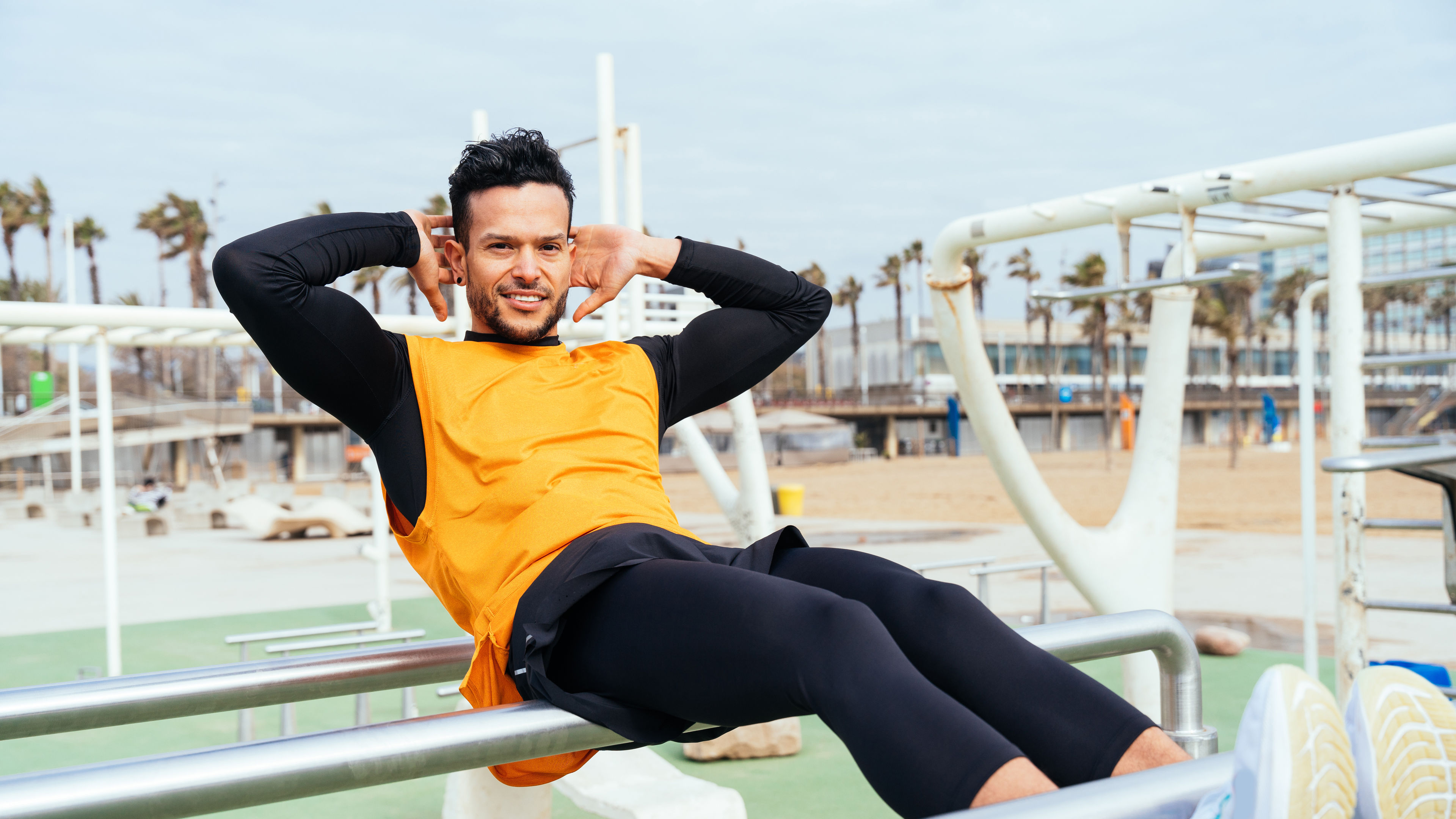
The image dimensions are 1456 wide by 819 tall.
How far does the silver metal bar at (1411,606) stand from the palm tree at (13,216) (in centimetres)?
4531

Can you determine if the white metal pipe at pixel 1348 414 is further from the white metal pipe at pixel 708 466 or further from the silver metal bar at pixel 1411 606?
the white metal pipe at pixel 708 466

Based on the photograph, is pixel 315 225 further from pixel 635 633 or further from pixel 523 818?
pixel 523 818

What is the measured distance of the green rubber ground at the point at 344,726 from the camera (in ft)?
13.9

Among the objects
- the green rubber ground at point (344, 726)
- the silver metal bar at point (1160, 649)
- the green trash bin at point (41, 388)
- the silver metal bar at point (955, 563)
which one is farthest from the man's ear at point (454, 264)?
the green trash bin at point (41, 388)

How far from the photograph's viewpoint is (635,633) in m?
1.46

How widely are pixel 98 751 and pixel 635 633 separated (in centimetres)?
481

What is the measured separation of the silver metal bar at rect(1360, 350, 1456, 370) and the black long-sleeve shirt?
2173 mm

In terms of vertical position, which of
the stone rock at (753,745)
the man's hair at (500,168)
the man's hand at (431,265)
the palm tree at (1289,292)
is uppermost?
the palm tree at (1289,292)

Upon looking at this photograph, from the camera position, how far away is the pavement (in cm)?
830

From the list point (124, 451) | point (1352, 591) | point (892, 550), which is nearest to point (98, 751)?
point (1352, 591)

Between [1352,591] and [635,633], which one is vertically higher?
[635,633]

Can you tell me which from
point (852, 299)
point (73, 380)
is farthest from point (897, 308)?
point (73, 380)

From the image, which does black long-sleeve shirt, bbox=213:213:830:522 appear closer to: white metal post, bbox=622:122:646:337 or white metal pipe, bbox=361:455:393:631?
white metal post, bbox=622:122:646:337

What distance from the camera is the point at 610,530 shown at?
1632 mm
